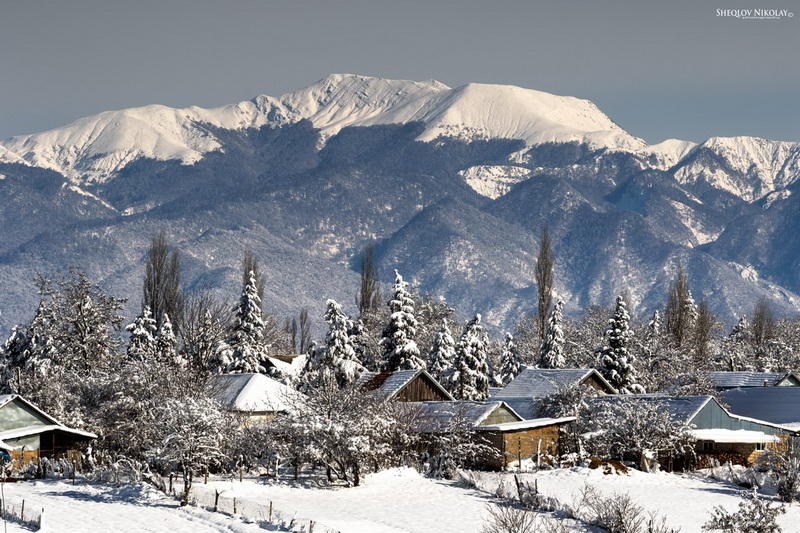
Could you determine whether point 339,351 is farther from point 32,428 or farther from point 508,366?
point 32,428

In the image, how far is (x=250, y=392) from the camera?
77.8m

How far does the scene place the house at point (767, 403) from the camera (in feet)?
293

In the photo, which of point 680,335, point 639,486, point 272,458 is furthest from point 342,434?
point 680,335

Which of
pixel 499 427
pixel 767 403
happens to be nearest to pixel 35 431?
pixel 499 427

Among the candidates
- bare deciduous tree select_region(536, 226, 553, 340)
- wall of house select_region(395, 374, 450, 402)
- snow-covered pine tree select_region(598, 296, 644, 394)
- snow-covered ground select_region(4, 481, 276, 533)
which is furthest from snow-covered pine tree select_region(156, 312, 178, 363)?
snow-covered ground select_region(4, 481, 276, 533)

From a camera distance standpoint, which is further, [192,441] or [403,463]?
[403,463]

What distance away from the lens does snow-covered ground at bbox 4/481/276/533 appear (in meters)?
44.2

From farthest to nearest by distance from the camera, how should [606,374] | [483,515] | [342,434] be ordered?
[606,374] → [342,434] → [483,515]

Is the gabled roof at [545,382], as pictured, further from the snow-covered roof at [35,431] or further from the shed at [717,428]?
the snow-covered roof at [35,431]

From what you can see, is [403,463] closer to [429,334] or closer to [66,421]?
[66,421]

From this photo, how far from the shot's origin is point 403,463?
6328cm

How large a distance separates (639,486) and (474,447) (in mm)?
9391

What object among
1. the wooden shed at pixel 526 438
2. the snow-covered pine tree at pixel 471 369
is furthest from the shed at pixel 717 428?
the snow-covered pine tree at pixel 471 369

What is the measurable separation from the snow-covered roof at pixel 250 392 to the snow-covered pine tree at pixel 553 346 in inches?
1203
